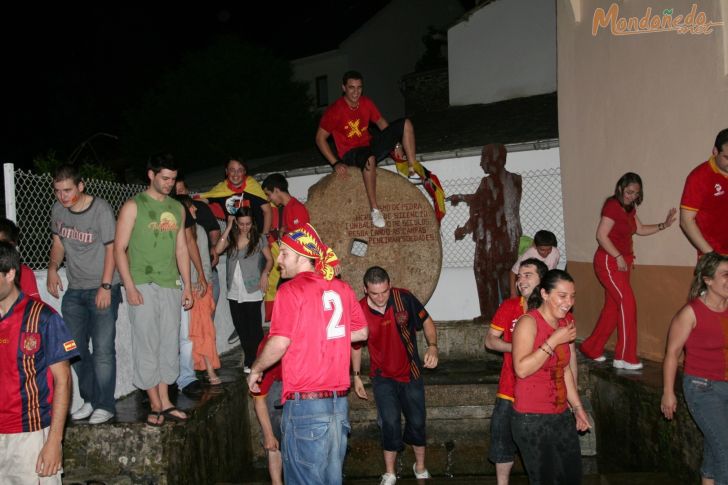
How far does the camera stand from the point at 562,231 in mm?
9656

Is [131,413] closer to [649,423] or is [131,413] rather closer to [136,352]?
[136,352]

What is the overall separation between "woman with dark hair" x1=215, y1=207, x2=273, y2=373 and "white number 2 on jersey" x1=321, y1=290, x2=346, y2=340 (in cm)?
313

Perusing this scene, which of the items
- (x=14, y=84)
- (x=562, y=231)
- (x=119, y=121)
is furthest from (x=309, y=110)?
(x=562, y=231)

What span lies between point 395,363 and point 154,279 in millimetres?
2087


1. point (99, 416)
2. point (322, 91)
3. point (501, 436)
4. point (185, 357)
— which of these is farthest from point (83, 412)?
point (322, 91)

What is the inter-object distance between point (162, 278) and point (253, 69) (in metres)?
23.6

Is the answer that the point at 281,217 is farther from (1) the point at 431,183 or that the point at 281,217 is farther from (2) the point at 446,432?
(2) the point at 446,432

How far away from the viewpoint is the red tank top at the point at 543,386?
404 cm

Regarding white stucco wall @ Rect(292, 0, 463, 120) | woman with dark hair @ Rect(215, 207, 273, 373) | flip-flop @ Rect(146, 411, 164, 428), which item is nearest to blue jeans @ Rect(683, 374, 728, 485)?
flip-flop @ Rect(146, 411, 164, 428)

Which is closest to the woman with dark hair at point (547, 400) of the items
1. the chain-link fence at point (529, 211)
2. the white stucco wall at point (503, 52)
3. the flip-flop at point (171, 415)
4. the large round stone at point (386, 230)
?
the flip-flop at point (171, 415)

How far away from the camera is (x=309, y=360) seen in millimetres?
3809

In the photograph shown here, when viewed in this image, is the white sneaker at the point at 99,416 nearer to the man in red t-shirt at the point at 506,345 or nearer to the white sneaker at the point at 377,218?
the man in red t-shirt at the point at 506,345

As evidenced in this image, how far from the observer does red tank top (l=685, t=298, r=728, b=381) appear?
4.23m

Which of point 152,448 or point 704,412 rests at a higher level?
point 704,412
